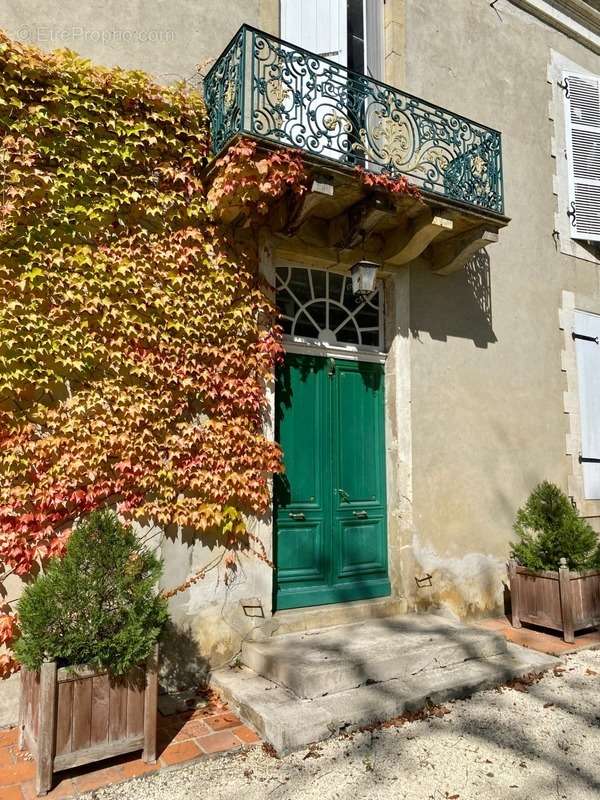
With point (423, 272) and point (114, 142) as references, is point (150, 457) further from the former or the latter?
point (423, 272)

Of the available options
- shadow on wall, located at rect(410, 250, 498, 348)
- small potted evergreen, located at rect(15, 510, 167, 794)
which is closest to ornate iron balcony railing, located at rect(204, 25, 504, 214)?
shadow on wall, located at rect(410, 250, 498, 348)

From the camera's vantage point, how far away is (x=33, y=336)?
382cm

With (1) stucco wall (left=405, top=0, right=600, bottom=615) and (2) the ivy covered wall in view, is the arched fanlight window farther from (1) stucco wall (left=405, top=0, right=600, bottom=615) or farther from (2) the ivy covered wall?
(2) the ivy covered wall

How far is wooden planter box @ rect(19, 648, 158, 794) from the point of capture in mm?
2797

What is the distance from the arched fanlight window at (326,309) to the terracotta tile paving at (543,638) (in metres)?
2.81

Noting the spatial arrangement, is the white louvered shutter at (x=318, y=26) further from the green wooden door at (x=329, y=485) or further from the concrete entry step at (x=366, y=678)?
the concrete entry step at (x=366, y=678)

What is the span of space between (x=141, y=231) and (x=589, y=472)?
5.40m

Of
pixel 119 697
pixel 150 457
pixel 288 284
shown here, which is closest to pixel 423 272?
pixel 288 284

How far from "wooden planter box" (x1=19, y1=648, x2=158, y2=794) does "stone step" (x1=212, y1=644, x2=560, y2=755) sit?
663 mm

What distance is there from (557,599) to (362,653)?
2134mm

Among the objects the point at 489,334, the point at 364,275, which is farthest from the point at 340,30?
the point at 489,334

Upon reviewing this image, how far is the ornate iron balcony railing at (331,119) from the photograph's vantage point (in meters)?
4.30

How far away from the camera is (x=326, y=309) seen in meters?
5.28

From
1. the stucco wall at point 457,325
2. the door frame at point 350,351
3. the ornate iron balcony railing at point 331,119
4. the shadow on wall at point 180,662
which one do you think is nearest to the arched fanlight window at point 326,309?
the door frame at point 350,351
